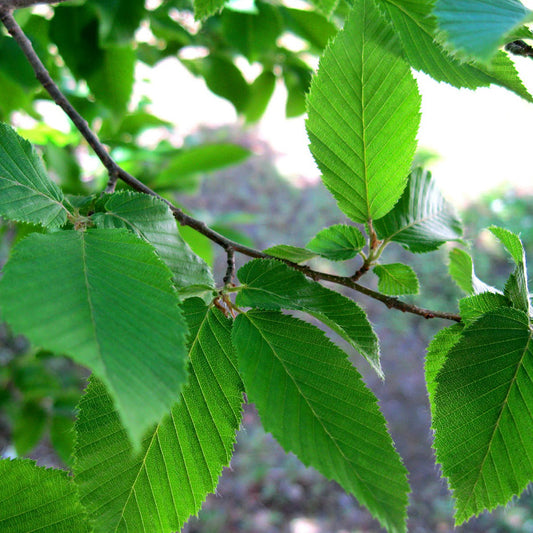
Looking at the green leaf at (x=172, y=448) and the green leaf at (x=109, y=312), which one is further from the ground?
the green leaf at (x=109, y=312)

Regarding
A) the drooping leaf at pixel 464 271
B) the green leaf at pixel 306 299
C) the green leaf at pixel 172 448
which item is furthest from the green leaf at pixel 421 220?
the green leaf at pixel 172 448

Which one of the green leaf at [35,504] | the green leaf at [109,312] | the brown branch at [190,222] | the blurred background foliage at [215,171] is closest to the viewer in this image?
the green leaf at [109,312]

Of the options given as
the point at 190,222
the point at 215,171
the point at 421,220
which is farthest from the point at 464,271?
the point at 215,171

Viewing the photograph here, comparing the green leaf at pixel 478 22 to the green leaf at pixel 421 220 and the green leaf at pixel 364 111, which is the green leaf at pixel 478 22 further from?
the green leaf at pixel 421 220

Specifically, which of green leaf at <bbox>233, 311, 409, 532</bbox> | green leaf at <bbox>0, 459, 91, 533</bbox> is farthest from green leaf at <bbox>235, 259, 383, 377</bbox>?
green leaf at <bbox>0, 459, 91, 533</bbox>

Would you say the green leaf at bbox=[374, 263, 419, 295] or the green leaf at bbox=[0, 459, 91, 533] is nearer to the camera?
the green leaf at bbox=[0, 459, 91, 533]

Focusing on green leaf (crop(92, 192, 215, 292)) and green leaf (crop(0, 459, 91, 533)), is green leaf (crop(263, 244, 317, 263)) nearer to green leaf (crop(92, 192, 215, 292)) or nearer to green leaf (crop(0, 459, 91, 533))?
green leaf (crop(92, 192, 215, 292))

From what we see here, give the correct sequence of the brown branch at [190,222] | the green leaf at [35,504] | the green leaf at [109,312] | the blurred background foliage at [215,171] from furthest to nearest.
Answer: the blurred background foliage at [215,171], the brown branch at [190,222], the green leaf at [35,504], the green leaf at [109,312]
